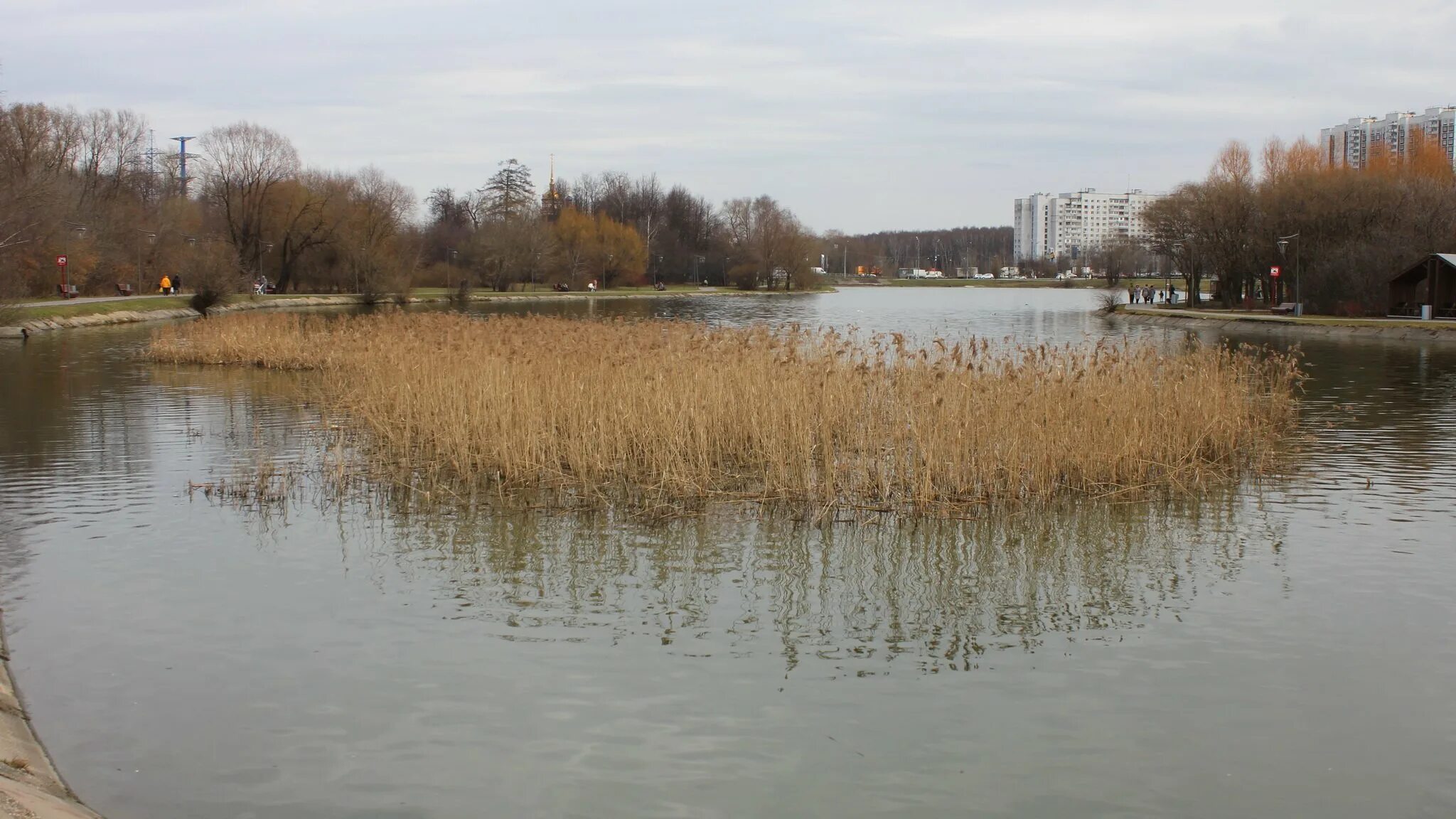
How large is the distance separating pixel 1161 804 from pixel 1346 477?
910cm

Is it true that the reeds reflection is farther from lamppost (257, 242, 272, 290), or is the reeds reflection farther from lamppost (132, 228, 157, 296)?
lamppost (257, 242, 272, 290)

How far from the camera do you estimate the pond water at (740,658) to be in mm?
5605

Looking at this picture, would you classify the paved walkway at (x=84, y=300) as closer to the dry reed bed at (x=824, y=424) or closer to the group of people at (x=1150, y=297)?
the dry reed bed at (x=824, y=424)

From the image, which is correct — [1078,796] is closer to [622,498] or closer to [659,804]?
[659,804]

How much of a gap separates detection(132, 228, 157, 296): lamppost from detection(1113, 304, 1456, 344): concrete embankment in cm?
4773

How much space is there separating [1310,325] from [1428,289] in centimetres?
390

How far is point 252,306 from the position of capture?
188 ft

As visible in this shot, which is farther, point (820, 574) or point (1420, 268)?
point (1420, 268)

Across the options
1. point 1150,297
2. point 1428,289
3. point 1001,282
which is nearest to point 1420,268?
point 1428,289

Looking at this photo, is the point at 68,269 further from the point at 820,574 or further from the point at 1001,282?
the point at 1001,282

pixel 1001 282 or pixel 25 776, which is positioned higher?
pixel 1001 282

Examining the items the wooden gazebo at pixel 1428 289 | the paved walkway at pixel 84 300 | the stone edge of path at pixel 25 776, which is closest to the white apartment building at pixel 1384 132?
the wooden gazebo at pixel 1428 289

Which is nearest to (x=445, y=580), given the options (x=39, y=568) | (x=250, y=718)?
(x=250, y=718)

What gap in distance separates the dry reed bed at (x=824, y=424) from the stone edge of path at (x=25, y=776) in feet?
19.5
